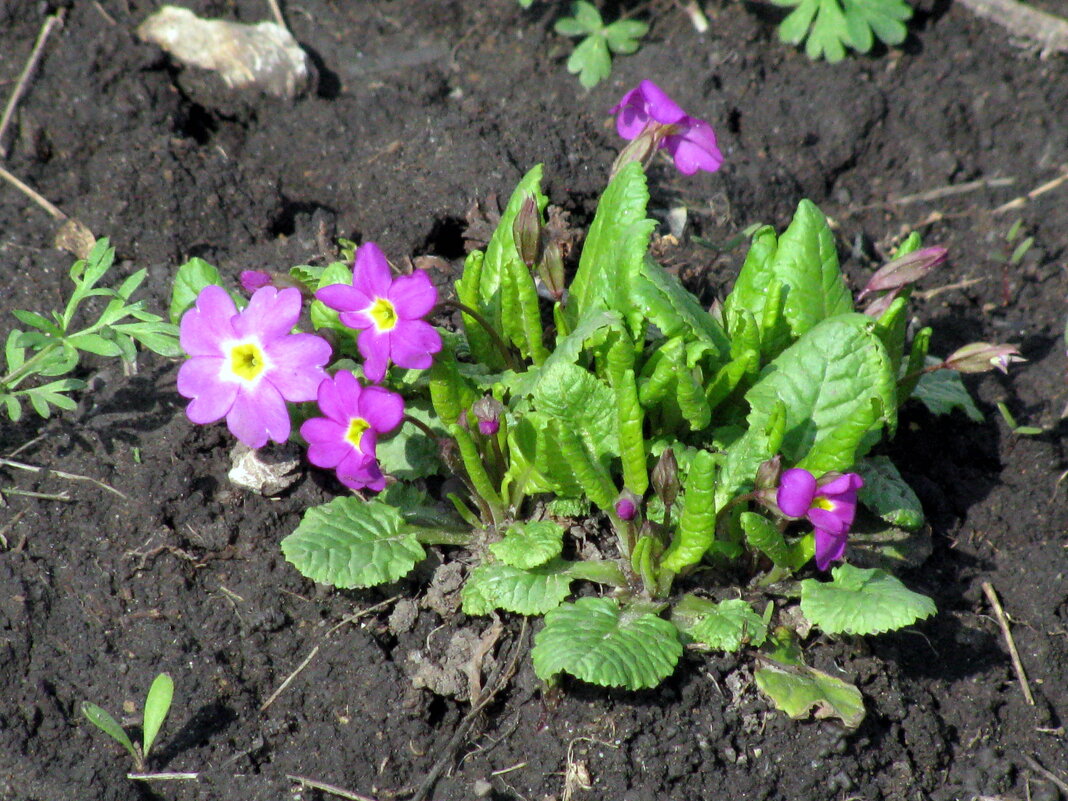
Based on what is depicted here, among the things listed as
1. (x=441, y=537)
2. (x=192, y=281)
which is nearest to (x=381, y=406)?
(x=441, y=537)

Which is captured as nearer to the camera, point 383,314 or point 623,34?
point 383,314

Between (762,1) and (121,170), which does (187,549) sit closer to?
(121,170)

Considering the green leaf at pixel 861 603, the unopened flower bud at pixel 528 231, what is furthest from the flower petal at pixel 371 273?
the green leaf at pixel 861 603

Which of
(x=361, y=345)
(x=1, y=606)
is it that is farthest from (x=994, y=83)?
(x=1, y=606)

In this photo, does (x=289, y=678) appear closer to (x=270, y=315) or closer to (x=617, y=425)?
(x=270, y=315)

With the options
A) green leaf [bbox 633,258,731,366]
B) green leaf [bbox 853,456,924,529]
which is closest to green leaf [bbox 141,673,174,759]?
green leaf [bbox 633,258,731,366]

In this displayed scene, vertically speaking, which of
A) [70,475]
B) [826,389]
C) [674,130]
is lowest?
[70,475]

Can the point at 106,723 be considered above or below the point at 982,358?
below

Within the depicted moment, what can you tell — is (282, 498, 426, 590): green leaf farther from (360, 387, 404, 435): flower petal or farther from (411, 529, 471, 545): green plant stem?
(360, 387, 404, 435): flower petal
